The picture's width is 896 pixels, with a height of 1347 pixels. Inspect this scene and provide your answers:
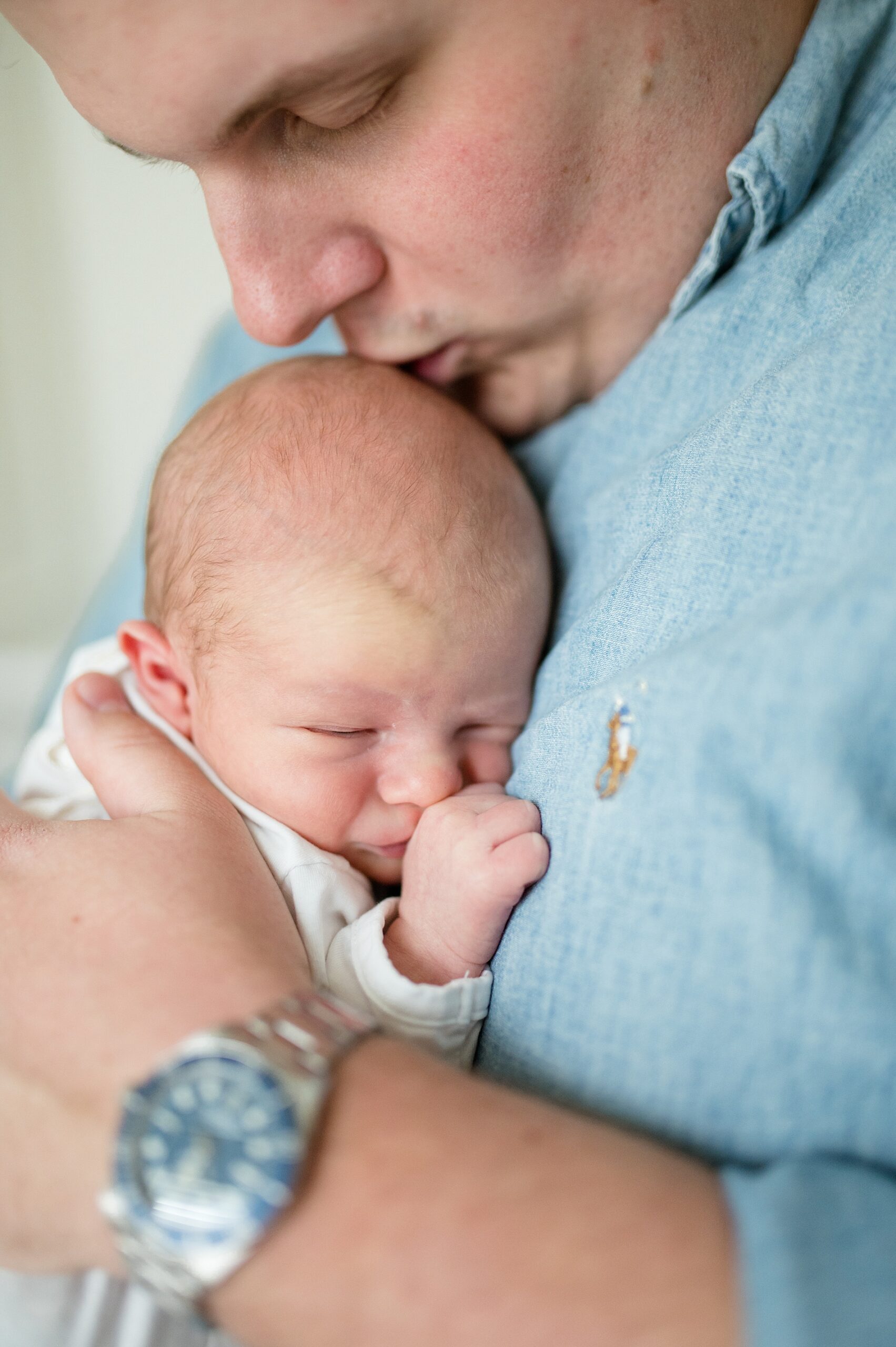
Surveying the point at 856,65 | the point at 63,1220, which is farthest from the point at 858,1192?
the point at 856,65

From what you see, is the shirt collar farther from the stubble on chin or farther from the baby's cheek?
the baby's cheek

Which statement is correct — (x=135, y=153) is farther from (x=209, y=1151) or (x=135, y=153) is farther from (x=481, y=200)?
(x=209, y=1151)

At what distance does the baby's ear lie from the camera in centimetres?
109

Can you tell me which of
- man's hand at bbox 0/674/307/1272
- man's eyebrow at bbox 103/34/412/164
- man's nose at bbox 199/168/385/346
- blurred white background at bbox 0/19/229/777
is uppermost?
man's eyebrow at bbox 103/34/412/164

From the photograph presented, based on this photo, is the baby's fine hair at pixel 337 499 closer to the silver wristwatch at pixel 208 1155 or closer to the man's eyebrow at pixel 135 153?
the man's eyebrow at pixel 135 153

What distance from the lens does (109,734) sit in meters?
1.04

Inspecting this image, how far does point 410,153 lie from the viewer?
34.9 inches

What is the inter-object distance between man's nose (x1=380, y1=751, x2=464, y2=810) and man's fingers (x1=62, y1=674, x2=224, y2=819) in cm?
17

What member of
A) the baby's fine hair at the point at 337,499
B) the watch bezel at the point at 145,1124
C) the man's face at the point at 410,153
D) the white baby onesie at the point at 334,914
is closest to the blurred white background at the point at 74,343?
the white baby onesie at the point at 334,914

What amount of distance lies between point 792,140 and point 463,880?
29.4 inches

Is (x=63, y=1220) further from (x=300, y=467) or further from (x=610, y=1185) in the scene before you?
(x=300, y=467)

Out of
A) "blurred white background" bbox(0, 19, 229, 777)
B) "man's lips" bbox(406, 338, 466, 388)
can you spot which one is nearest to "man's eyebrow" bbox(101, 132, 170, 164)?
"man's lips" bbox(406, 338, 466, 388)

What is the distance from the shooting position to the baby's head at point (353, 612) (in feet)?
3.19

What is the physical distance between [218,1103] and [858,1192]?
1.16 ft
